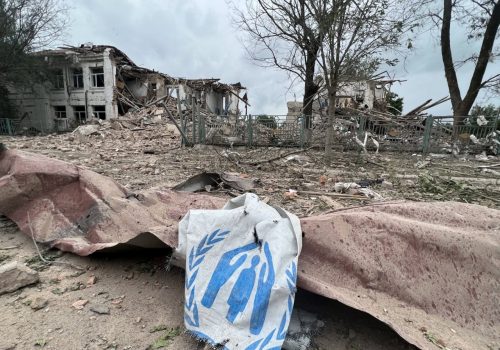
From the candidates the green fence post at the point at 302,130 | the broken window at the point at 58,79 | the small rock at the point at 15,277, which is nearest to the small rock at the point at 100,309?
the small rock at the point at 15,277

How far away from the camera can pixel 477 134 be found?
11773mm

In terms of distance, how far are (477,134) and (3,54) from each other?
25783 millimetres

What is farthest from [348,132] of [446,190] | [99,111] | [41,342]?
[99,111]

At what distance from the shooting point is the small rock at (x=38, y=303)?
1.94 metres

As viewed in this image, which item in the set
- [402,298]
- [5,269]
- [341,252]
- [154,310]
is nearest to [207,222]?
[154,310]

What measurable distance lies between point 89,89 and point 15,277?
23.4 m

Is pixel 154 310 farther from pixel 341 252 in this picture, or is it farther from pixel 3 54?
pixel 3 54

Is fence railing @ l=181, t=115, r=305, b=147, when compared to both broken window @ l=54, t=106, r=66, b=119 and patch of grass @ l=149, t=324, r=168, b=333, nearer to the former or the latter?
patch of grass @ l=149, t=324, r=168, b=333

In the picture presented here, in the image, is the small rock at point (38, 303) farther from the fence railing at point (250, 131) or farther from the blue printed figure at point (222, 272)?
the fence railing at point (250, 131)

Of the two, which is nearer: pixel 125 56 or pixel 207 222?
pixel 207 222

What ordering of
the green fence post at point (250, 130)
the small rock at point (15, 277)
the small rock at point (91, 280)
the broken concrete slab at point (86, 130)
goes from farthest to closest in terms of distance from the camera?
the broken concrete slab at point (86, 130) → the green fence post at point (250, 130) → the small rock at point (91, 280) → the small rock at point (15, 277)

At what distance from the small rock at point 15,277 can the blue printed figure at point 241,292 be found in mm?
1449

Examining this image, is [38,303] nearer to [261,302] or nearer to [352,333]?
[261,302]

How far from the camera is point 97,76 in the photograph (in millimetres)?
22328
